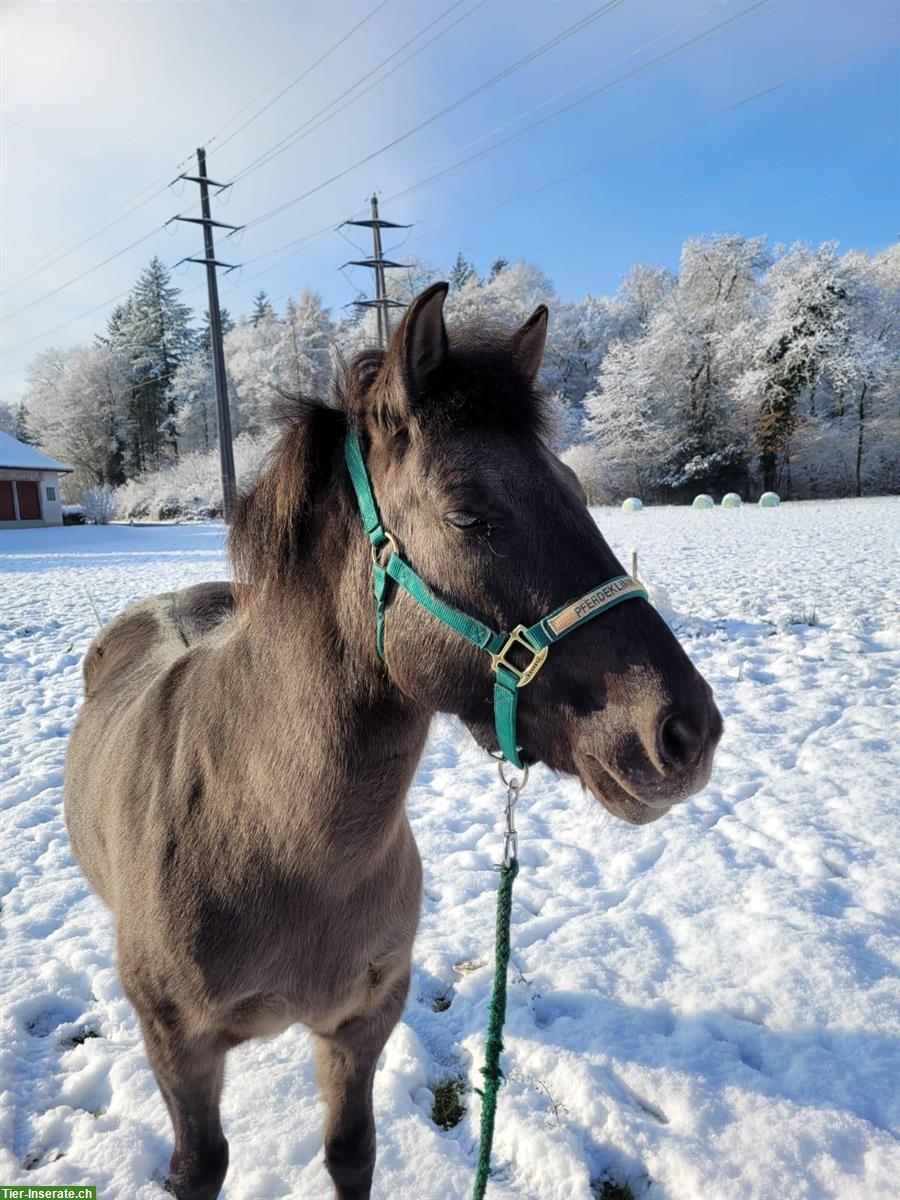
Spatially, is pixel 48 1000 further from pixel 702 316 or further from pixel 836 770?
pixel 702 316

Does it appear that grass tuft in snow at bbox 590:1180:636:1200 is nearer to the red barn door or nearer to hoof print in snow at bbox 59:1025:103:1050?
hoof print in snow at bbox 59:1025:103:1050

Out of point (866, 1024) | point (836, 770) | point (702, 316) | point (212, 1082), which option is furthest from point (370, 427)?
point (702, 316)

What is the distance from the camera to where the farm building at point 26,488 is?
32719 mm

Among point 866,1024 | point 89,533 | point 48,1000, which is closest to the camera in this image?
point 866,1024

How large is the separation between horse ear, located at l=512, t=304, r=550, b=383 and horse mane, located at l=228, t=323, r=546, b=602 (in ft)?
0.14

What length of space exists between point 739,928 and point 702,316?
38844mm

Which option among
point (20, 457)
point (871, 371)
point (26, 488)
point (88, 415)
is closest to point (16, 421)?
point (88, 415)

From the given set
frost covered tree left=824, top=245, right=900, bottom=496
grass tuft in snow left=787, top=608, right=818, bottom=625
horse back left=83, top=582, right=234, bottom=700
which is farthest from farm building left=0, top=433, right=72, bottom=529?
frost covered tree left=824, top=245, right=900, bottom=496

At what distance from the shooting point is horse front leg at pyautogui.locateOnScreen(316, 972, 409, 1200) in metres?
2.12

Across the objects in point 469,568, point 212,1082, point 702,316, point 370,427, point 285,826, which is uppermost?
point 702,316

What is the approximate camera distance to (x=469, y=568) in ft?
4.74

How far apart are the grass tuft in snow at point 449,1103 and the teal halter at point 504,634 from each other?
186 centimetres

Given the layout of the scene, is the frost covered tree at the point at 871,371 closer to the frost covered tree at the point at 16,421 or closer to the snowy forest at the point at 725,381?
the snowy forest at the point at 725,381

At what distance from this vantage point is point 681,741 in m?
1.30
